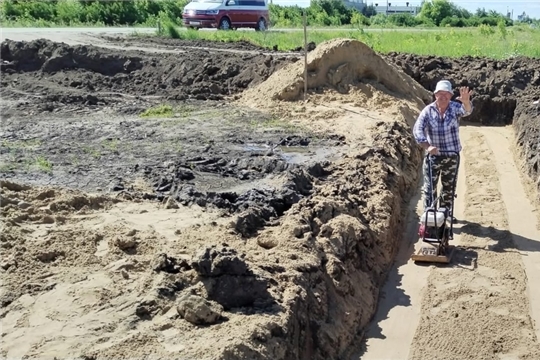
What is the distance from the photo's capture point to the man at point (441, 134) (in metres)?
8.45

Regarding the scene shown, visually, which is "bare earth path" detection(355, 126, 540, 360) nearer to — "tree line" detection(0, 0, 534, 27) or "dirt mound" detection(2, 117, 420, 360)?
"dirt mound" detection(2, 117, 420, 360)

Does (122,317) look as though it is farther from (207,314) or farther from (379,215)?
(379,215)

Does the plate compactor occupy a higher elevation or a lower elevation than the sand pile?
lower

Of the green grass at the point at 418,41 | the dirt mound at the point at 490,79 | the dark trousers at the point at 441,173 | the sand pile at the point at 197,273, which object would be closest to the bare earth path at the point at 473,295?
the sand pile at the point at 197,273

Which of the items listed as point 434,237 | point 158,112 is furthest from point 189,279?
point 158,112

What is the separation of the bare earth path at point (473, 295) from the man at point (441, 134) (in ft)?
3.05

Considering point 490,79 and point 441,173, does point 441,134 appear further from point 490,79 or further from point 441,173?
point 490,79

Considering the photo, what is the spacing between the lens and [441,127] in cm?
849

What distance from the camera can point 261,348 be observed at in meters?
4.98

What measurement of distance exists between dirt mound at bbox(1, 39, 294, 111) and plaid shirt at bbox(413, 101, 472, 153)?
800 centimetres

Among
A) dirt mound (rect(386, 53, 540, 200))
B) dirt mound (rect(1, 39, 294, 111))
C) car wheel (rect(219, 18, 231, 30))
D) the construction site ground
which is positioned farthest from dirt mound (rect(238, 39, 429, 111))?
car wheel (rect(219, 18, 231, 30))

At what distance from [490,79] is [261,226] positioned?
12.2m

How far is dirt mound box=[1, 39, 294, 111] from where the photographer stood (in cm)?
1617

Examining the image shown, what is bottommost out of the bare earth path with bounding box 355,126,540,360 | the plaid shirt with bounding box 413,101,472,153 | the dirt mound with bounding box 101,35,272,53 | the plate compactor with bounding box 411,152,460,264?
the bare earth path with bounding box 355,126,540,360
